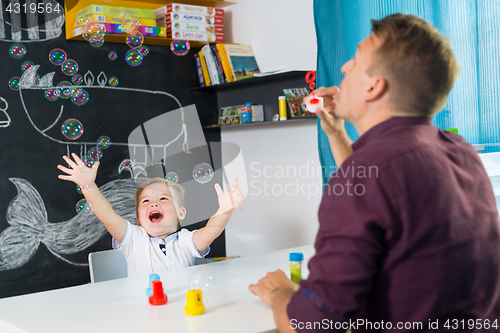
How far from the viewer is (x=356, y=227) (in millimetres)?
734

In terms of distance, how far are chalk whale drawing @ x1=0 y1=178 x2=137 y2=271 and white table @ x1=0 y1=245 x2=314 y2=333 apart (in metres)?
1.52

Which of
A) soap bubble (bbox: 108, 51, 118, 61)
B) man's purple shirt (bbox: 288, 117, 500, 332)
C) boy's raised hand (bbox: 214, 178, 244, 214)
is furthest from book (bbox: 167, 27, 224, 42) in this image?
man's purple shirt (bbox: 288, 117, 500, 332)

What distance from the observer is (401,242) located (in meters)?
0.76

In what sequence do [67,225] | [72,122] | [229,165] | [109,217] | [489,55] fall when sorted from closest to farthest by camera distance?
[489,55] → [109,217] → [72,122] → [67,225] → [229,165]

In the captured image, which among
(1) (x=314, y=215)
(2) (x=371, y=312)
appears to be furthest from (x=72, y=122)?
(2) (x=371, y=312)

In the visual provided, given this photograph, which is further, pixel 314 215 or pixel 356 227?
pixel 314 215

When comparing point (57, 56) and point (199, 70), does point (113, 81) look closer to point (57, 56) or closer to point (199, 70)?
point (57, 56)

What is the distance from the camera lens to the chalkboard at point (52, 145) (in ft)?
9.70

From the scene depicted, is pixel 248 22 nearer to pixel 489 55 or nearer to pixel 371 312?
pixel 489 55

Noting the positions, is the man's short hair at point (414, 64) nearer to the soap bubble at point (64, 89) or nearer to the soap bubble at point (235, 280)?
the soap bubble at point (235, 280)

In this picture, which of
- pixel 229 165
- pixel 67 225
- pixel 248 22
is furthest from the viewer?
pixel 229 165

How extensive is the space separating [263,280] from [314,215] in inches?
70.8

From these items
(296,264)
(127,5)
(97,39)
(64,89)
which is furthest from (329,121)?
(127,5)

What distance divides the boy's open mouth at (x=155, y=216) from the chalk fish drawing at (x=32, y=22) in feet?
5.14
